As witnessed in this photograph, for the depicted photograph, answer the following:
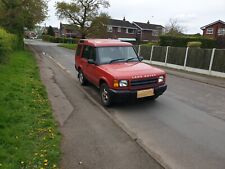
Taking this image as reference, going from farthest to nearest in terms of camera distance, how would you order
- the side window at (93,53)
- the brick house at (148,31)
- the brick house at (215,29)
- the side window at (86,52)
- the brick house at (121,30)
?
1. the brick house at (148,31)
2. the brick house at (121,30)
3. the brick house at (215,29)
4. the side window at (86,52)
5. the side window at (93,53)

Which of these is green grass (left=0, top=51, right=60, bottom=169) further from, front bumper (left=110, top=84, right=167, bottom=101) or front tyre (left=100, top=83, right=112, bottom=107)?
front bumper (left=110, top=84, right=167, bottom=101)

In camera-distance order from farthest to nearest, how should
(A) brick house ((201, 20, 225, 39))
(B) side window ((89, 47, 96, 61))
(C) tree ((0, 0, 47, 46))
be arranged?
(A) brick house ((201, 20, 225, 39))
(C) tree ((0, 0, 47, 46))
(B) side window ((89, 47, 96, 61))

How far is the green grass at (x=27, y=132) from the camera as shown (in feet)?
14.1

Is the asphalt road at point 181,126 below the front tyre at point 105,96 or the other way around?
below

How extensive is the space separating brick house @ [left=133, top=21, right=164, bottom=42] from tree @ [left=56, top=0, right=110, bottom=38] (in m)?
21.1

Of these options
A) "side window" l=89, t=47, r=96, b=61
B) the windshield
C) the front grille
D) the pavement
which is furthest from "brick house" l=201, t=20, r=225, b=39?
the pavement

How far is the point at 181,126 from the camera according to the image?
6.33m

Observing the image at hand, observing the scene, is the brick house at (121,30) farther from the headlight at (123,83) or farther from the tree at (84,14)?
the headlight at (123,83)

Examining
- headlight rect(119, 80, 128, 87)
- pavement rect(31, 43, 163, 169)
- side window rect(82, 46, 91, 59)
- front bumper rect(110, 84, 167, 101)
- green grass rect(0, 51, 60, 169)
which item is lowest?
pavement rect(31, 43, 163, 169)

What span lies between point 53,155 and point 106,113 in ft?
10.0

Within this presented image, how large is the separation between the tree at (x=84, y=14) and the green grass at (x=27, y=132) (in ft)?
164

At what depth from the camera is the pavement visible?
448 cm

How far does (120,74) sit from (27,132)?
123 inches

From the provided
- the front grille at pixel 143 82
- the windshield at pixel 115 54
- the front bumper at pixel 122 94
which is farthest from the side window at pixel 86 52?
the front grille at pixel 143 82
